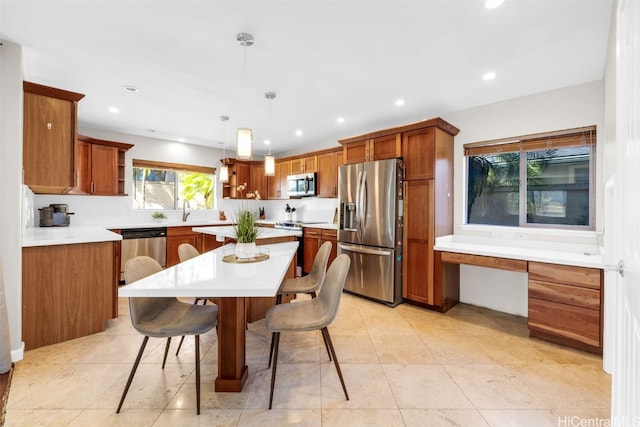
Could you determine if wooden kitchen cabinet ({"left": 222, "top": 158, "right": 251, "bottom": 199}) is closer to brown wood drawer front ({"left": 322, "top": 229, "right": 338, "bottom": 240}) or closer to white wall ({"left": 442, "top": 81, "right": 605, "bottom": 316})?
brown wood drawer front ({"left": 322, "top": 229, "right": 338, "bottom": 240})

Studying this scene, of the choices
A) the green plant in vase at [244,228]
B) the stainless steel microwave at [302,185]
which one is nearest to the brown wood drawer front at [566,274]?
the green plant in vase at [244,228]

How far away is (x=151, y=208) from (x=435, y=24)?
17.2 feet

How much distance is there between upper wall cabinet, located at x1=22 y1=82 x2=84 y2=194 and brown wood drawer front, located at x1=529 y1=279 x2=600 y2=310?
439cm

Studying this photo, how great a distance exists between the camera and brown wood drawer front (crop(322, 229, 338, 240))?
174 inches

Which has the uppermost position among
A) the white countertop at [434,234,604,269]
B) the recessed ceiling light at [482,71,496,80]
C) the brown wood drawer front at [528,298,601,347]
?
the recessed ceiling light at [482,71,496,80]

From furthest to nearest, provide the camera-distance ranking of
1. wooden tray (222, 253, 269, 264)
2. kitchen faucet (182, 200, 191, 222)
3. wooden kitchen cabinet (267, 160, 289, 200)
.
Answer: wooden kitchen cabinet (267, 160, 289, 200) → kitchen faucet (182, 200, 191, 222) → wooden tray (222, 253, 269, 264)

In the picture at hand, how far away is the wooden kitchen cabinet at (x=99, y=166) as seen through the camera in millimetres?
4066

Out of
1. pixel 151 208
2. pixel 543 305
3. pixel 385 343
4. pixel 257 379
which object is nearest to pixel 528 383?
pixel 543 305

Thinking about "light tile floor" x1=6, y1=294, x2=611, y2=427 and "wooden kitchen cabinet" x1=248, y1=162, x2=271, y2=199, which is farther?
"wooden kitchen cabinet" x1=248, y1=162, x2=271, y2=199

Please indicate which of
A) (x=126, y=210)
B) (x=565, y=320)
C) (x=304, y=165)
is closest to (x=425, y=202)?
(x=565, y=320)

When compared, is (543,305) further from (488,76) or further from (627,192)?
(488,76)

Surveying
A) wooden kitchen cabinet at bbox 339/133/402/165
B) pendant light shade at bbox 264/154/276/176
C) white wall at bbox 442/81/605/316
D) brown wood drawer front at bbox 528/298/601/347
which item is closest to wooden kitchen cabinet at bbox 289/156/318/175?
wooden kitchen cabinet at bbox 339/133/402/165

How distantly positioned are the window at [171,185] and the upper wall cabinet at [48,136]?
250cm

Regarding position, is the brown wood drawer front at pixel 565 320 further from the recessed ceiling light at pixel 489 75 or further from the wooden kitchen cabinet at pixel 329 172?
the wooden kitchen cabinet at pixel 329 172
